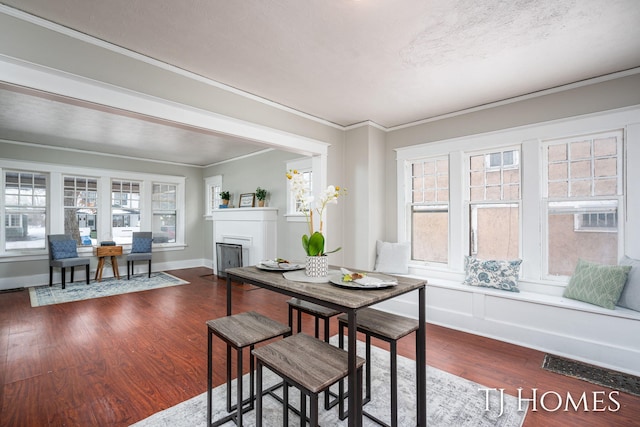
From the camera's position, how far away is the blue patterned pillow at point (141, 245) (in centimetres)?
655

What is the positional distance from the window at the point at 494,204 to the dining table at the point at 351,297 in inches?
90.4

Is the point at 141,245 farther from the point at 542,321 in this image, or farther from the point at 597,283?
the point at 597,283

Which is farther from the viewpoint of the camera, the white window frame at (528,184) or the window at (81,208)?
the window at (81,208)

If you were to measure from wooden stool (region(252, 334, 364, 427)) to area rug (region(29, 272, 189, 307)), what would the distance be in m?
4.83

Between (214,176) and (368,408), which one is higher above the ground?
(214,176)

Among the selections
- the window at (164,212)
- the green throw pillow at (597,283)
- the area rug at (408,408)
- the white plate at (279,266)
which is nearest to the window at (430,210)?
the green throw pillow at (597,283)

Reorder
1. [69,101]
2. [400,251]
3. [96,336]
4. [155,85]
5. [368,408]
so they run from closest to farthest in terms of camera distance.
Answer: [368,408], [69,101], [155,85], [96,336], [400,251]

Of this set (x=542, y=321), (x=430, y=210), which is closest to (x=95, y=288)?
(x=430, y=210)

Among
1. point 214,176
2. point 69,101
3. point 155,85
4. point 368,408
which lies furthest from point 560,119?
point 214,176

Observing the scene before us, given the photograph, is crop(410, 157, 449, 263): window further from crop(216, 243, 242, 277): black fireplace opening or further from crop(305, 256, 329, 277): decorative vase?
crop(216, 243, 242, 277): black fireplace opening

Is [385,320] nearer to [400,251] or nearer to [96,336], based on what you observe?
→ [400,251]

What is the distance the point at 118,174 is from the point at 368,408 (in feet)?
22.8

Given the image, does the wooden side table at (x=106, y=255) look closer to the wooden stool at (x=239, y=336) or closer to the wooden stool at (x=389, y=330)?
the wooden stool at (x=239, y=336)

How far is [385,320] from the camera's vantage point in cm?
192
